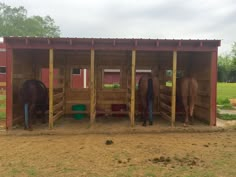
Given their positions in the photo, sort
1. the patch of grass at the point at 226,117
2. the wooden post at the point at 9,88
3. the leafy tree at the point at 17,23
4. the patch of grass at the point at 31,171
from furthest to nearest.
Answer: the leafy tree at the point at 17,23, the patch of grass at the point at 226,117, the wooden post at the point at 9,88, the patch of grass at the point at 31,171

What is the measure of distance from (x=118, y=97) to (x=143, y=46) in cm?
298

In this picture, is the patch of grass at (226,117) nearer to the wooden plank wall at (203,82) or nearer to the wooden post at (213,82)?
the wooden plank wall at (203,82)

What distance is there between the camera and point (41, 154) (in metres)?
5.68

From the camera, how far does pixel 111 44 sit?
27.5 feet

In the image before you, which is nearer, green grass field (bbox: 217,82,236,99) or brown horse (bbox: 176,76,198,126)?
brown horse (bbox: 176,76,198,126)

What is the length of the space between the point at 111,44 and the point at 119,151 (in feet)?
12.4

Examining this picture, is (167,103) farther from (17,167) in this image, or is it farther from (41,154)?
(17,167)

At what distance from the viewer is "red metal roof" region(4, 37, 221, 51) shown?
26.6 feet

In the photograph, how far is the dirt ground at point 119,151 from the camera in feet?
15.3

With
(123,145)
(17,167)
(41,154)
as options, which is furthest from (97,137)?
(17,167)

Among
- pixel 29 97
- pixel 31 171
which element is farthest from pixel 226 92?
pixel 31 171

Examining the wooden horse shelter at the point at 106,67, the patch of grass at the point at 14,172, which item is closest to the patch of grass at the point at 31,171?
the patch of grass at the point at 14,172

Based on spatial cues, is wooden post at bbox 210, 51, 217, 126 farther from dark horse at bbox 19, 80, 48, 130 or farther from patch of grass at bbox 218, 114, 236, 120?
dark horse at bbox 19, 80, 48, 130

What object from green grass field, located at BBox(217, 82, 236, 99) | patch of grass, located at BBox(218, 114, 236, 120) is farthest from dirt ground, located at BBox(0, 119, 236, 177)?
green grass field, located at BBox(217, 82, 236, 99)
